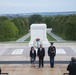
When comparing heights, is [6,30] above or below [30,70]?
below

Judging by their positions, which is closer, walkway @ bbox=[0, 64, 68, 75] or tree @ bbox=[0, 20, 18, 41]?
walkway @ bbox=[0, 64, 68, 75]

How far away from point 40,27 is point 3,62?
6.78m

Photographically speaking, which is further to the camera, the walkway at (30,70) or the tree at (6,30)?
the tree at (6,30)

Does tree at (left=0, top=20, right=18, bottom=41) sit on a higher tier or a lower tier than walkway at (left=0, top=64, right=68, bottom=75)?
lower

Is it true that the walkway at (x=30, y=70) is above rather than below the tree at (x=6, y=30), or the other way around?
above

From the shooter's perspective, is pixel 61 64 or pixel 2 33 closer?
pixel 61 64

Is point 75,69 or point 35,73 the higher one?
point 75,69

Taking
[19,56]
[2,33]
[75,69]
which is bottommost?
[2,33]

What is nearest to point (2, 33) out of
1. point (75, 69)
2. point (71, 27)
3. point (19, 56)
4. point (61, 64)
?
point (71, 27)

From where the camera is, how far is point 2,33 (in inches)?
1789

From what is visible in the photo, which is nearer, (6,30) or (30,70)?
(30,70)

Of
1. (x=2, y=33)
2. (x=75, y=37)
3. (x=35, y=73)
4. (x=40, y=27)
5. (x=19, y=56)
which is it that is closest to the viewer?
(x=35, y=73)

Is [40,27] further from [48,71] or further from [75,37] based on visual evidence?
[75,37]

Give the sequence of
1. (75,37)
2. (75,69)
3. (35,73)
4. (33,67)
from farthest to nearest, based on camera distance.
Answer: (75,37), (33,67), (35,73), (75,69)
